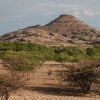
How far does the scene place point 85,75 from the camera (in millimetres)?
27297

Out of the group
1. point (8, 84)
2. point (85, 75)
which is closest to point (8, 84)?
point (8, 84)

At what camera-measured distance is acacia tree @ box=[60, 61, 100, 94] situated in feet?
89.7

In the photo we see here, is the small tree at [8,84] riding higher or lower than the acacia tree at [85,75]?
higher

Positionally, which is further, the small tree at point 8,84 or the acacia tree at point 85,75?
the acacia tree at point 85,75

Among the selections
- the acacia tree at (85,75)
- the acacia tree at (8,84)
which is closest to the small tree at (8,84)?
the acacia tree at (8,84)

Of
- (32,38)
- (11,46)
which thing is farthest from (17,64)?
(32,38)

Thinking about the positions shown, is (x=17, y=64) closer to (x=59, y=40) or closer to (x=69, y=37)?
(x=59, y=40)

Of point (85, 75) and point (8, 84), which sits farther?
point (85, 75)

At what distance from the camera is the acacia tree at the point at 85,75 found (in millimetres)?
27328

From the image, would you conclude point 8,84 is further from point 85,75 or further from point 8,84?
point 85,75

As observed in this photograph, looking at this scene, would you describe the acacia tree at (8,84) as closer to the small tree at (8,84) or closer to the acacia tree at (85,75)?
the small tree at (8,84)

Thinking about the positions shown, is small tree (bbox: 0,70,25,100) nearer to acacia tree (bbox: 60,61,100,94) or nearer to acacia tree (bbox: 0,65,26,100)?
acacia tree (bbox: 0,65,26,100)

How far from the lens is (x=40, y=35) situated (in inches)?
6791

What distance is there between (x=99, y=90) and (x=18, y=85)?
10.8m
